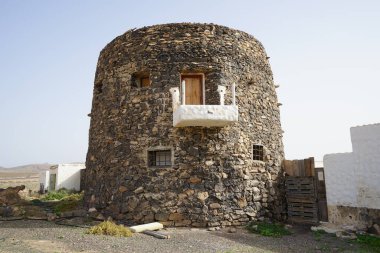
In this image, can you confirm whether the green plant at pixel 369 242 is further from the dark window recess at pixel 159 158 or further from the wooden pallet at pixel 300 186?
the dark window recess at pixel 159 158

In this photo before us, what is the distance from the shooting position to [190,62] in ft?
39.0

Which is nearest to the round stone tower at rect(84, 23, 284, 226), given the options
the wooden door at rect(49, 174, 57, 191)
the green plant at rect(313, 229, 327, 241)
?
the green plant at rect(313, 229, 327, 241)

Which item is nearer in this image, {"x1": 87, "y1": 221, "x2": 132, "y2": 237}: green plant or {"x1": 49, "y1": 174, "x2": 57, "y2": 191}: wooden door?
{"x1": 87, "y1": 221, "x2": 132, "y2": 237}: green plant

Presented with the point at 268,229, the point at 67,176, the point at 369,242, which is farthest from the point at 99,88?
the point at 67,176

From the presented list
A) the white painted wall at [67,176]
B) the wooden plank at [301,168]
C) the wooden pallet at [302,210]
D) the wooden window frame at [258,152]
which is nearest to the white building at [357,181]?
the wooden pallet at [302,210]

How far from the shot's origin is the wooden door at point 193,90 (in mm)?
11906

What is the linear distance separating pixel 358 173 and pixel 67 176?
21.8m

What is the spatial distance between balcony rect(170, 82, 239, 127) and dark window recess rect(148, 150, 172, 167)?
3.87ft

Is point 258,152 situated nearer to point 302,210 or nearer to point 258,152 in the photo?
point 258,152

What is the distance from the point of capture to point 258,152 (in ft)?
41.4

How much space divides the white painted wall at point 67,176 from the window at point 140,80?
15.5m

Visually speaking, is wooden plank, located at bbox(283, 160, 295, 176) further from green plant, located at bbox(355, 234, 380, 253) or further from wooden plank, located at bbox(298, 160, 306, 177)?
green plant, located at bbox(355, 234, 380, 253)

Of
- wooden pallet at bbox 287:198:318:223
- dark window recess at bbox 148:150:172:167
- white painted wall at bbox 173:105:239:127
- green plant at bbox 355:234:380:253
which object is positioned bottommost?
green plant at bbox 355:234:380:253

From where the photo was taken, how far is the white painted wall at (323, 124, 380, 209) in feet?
31.8
